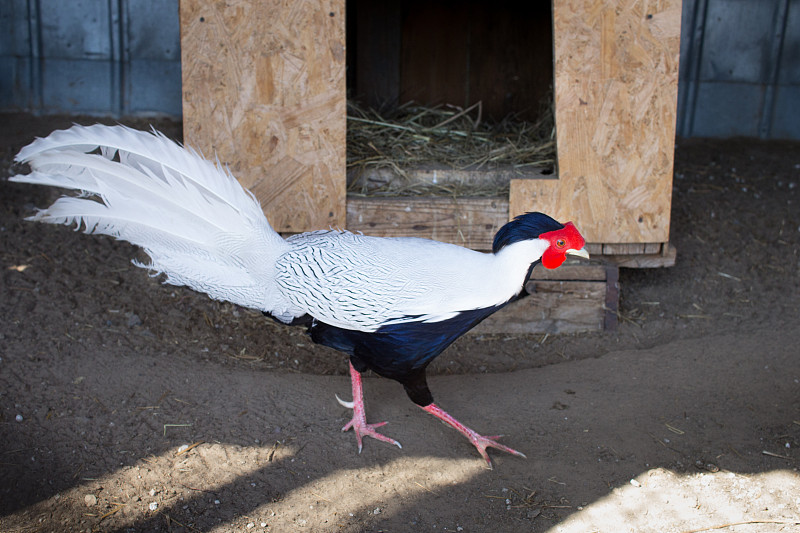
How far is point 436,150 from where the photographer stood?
455 cm

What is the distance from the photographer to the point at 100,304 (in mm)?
3979

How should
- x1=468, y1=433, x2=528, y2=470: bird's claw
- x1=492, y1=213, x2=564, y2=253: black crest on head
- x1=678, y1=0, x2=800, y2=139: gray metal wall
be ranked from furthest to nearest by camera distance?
x1=678, y1=0, x2=800, y2=139: gray metal wall → x1=468, y1=433, x2=528, y2=470: bird's claw → x1=492, y1=213, x2=564, y2=253: black crest on head

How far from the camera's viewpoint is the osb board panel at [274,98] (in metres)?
3.75

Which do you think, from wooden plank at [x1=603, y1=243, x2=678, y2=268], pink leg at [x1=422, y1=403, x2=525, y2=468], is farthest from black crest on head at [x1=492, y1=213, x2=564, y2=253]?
wooden plank at [x1=603, y1=243, x2=678, y2=268]

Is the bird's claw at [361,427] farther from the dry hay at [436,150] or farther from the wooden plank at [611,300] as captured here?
the wooden plank at [611,300]

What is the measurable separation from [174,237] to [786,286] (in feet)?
13.2

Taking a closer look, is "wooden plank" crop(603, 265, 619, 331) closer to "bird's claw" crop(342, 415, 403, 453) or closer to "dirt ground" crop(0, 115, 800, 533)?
"dirt ground" crop(0, 115, 800, 533)

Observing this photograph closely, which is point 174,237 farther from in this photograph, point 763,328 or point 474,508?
point 763,328

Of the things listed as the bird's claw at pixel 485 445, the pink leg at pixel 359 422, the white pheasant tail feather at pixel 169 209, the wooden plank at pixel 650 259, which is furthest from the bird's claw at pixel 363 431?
the wooden plank at pixel 650 259

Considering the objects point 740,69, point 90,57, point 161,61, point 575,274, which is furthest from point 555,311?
point 90,57

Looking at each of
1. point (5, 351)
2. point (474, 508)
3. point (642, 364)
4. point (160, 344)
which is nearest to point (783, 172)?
point (642, 364)

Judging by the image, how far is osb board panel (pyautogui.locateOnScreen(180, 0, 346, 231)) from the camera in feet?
12.3

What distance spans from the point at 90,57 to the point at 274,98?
366 centimetres

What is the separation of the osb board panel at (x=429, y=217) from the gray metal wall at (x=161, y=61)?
11.8 ft
